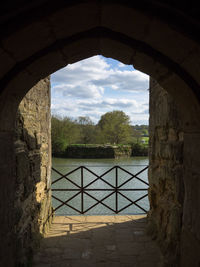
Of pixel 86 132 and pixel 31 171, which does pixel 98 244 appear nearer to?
pixel 31 171

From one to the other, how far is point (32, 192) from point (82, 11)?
8.34ft

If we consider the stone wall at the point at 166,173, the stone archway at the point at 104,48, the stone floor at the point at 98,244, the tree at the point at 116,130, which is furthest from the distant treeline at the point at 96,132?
the stone archway at the point at 104,48

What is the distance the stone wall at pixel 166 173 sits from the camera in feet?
8.89

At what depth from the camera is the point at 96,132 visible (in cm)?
2441

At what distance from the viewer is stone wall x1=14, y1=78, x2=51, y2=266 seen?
2564mm

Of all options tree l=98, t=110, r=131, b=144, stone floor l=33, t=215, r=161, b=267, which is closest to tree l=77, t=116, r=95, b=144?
tree l=98, t=110, r=131, b=144

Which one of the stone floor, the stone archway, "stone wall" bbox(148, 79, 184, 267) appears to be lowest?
the stone floor

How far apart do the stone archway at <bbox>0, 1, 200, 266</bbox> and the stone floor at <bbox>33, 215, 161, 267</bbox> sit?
4.22 feet

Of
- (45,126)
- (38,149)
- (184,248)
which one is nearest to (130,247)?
(184,248)

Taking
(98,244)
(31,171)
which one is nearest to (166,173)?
(98,244)

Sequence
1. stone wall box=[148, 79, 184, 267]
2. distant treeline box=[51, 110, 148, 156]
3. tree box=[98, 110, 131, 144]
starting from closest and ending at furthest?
stone wall box=[148, 79, 184, 267], distant treeline box=[51, 110, 148, 156], tree box=[98, 110, 131, 144]

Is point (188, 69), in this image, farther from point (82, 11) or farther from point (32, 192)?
point (32, 192)

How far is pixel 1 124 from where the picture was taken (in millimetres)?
1869

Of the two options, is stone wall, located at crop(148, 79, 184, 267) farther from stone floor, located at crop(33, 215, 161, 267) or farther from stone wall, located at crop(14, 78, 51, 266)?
stone wall, located at crop(14, 78, 51, 266)
